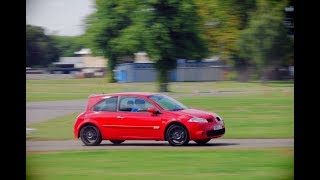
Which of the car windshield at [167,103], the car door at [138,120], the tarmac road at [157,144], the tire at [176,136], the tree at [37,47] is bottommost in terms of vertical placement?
the tarmac road at [157,144]

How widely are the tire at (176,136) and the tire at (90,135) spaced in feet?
2.29

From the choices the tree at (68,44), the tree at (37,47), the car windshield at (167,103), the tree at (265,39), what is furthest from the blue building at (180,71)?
the tree at (37,47)

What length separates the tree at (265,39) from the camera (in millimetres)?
6703

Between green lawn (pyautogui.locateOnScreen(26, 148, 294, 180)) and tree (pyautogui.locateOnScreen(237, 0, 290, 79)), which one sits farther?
tree (pyautogui.locateOnScreen(237, 0, 290, 79))

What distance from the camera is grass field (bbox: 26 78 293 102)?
6707mm

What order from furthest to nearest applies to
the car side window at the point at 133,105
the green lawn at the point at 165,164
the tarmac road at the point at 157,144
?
the car side window at the point at 133,105 → the tarmac road at the point at 157,144 → the green lawn at the point at 165,164

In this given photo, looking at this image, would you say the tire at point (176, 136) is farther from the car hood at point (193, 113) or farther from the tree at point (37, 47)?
the tree at point (37, 47)

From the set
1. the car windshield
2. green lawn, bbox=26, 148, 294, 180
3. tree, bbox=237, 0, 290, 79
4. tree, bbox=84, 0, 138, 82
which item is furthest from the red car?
tree, bbox=237, 0, 290, 79

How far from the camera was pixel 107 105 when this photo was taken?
6.76 meters

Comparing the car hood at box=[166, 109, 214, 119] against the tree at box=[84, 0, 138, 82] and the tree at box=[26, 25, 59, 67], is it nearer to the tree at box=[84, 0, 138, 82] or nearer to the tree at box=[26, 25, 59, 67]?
the tree at box=[84, 0, 138, 82]

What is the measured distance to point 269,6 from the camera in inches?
263

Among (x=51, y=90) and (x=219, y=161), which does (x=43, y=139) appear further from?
(x=219, y=161)

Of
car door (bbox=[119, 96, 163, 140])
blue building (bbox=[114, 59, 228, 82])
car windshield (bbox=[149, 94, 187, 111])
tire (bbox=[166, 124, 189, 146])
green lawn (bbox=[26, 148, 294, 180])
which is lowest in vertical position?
green lawn (bbox=[26, 148, 294, 180])

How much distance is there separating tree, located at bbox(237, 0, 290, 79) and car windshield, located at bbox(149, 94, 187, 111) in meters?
0.82
